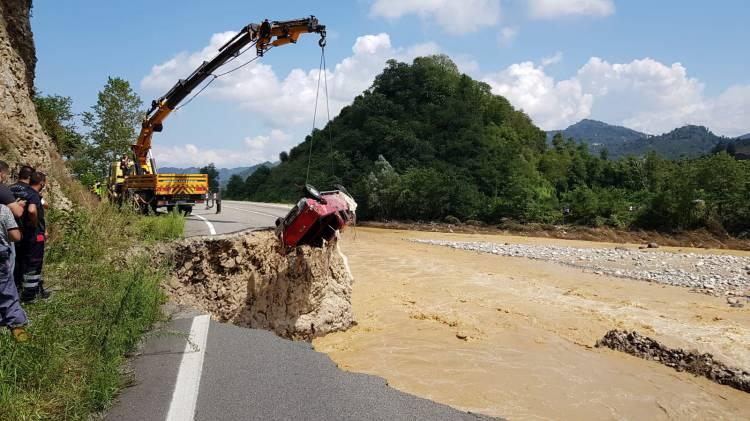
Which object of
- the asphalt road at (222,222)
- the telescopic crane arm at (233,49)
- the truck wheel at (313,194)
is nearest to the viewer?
the truck wheel at (313,194)

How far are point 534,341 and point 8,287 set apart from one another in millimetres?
7665

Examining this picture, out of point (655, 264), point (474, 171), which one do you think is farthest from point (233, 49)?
point (474, 171)

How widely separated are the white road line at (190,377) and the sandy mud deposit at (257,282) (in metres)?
2.17

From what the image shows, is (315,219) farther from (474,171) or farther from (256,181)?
(256,181)

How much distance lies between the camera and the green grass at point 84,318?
3.26 meters

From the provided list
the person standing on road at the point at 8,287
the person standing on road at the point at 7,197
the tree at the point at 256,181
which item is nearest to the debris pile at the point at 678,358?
the person standing on road at the point at 8,287

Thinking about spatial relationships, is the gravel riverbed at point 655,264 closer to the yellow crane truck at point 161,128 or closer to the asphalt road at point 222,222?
the asphalt road at point 222,222

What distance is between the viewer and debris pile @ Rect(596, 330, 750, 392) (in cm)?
698

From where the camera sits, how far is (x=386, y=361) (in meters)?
6.87

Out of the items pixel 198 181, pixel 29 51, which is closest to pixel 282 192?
pixel 198 181

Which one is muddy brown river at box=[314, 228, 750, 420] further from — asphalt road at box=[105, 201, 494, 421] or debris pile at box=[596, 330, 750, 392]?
asphalt road at box=[105, 201, 494, 421]

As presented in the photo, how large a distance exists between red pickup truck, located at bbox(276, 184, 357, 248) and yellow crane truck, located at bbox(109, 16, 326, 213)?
278 inches

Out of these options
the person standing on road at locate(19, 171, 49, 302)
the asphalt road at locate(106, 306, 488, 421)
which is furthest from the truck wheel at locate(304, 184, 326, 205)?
the person standing on road at locate(19, 171, 49, 302)

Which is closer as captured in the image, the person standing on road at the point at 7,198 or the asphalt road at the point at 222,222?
the person standing on road at the point at 7,198
